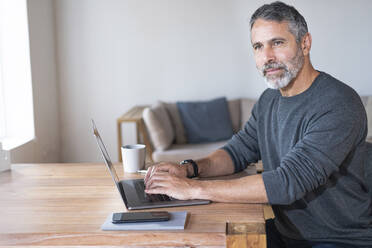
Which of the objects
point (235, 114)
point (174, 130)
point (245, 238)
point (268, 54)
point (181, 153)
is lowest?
point (181, 153)

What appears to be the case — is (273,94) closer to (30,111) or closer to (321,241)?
(321,241)

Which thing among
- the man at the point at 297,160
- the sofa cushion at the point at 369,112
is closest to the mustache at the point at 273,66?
the man at the point at 297,160

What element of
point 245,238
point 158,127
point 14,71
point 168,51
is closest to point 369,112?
point 158,127

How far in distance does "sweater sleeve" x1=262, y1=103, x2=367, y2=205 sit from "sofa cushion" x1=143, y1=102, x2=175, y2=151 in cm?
256

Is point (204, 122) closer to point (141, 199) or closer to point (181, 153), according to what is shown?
point (181, 153)

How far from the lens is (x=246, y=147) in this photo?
1.94m

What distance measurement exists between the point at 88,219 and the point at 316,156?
691mm

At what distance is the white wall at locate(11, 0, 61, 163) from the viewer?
164 inches

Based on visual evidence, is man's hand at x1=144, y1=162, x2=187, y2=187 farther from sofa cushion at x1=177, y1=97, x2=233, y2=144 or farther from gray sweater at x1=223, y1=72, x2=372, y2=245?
sofa cushion at x1=177, y1=97, x2=233, y2=144

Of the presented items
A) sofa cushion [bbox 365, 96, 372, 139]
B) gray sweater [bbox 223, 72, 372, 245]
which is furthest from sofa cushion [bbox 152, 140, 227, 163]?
gray sweater [bbox 223, 72, 372, 245]

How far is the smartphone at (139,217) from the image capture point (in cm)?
131

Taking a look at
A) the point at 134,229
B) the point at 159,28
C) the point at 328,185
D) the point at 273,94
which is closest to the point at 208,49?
the point at 159,28

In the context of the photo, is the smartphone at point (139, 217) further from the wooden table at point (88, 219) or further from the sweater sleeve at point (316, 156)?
the sweater sleeve at point (316, 156)

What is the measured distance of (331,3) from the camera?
4664mm
